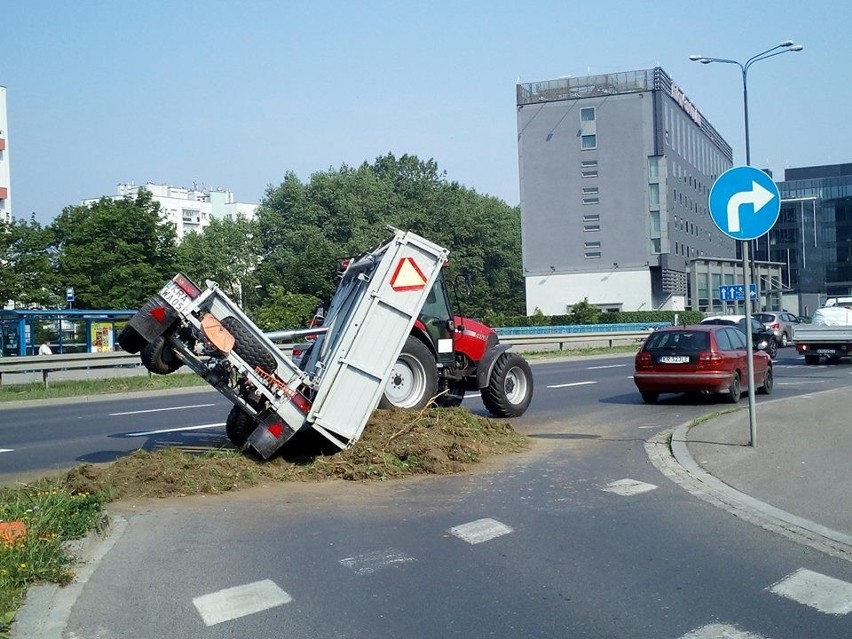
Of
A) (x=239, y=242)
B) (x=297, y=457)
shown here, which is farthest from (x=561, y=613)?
(x=239, y=242)

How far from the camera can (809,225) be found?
113 metres

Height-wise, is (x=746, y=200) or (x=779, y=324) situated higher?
(x=746, y=200)

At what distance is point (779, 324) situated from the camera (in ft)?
142

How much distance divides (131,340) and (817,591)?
654cm

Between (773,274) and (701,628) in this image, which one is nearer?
(701,628)

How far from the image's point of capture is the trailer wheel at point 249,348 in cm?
926

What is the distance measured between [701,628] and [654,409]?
1140cm

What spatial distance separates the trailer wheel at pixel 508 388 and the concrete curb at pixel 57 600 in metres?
7.87

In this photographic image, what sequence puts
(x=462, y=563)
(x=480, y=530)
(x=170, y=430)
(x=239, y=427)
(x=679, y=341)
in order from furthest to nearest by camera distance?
(x=679, y=341) → (x=170, y=430) → (x=239, y=427) → (x=480, y=530) → (x=462, y=563)

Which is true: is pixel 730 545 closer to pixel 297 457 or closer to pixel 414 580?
pixel 414 580

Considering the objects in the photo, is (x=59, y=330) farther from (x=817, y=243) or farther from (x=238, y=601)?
(x=817, y=243)

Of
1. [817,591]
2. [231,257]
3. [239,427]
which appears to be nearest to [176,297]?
[239,427]

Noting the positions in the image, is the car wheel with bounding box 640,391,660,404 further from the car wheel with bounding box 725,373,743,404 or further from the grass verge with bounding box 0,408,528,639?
the grass verge with bounding box 0,408,528,639

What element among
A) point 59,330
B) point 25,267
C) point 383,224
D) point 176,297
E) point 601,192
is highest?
point 601,192
